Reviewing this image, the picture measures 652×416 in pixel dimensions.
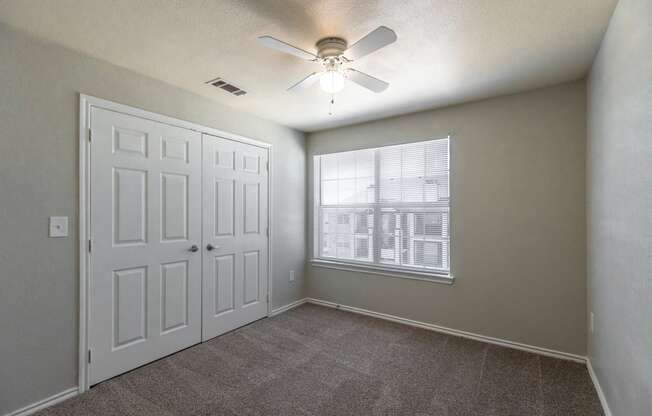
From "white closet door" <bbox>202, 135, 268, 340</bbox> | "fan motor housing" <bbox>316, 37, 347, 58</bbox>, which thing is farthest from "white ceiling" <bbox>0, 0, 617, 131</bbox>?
"white closet door" <bbox>202, 135, 268, 340</bbox>

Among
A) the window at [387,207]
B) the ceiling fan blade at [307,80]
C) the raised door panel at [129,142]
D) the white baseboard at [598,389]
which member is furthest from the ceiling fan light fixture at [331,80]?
the white baseboard at [598,389]

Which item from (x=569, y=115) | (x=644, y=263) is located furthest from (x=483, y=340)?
(x=569, y=115)

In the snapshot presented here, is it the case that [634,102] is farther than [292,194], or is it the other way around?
[292,194]

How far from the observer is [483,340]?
305 cm

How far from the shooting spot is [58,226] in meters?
2.12

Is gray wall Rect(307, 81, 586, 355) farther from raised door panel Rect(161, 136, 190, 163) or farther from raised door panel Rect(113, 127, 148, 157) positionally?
raised door panel Rect(113, 127, 148, 157)

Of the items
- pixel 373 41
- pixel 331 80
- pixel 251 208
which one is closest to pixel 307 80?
pixel 331 80

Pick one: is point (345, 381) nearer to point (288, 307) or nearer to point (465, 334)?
point (465, 334)

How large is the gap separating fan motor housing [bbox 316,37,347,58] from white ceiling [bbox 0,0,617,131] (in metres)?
0.04

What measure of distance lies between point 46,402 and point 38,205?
4.19 ft

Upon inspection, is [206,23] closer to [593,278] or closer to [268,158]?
[268,158]

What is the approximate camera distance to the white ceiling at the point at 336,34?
67.5 inches

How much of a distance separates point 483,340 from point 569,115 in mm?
2161

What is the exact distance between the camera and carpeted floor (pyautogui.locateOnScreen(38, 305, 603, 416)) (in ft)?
6.72
